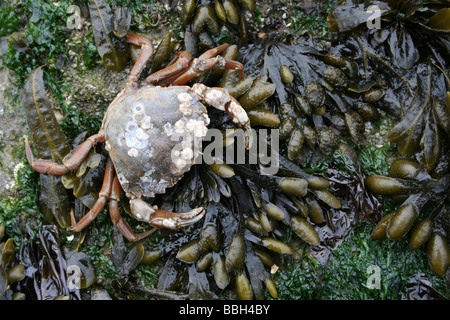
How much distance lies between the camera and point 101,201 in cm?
248

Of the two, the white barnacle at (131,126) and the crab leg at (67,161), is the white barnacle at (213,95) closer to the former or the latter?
the white barnacle at (131,126)

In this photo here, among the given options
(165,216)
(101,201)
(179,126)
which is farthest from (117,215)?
(179,126)

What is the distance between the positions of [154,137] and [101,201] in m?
0.60

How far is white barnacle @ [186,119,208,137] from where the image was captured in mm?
2383

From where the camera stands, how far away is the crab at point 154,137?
2.39 m

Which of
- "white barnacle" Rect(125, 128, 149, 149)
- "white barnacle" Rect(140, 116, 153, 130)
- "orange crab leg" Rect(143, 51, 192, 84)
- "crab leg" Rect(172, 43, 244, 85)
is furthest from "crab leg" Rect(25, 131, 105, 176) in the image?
"crab leg" Rect(172, 43, 244, 85)

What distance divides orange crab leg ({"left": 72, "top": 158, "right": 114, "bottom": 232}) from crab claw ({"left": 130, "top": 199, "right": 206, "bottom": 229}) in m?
0.21

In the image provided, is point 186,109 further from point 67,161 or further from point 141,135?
point 67,161

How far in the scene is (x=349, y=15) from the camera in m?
2.50

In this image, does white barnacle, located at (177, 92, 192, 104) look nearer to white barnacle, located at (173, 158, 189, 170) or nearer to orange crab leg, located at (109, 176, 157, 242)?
white barnacle, located at (173, 158, 189, 170)
